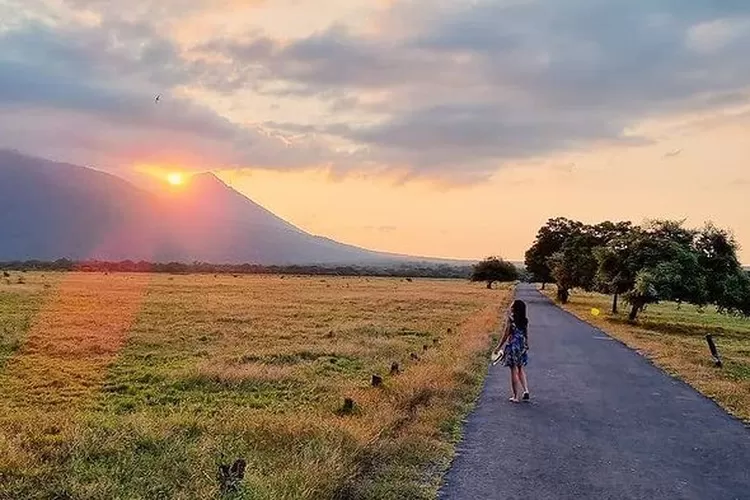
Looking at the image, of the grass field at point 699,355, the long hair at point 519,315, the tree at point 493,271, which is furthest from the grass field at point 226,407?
the tree at point 493,271

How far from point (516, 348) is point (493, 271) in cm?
11011

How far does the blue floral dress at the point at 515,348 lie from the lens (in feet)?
44.7

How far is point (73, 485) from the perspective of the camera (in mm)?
7531

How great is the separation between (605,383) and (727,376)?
13.6 ft

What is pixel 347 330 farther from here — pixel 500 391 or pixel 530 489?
pixel 530 489

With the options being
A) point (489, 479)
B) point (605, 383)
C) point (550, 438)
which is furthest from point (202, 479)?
point (605, 383)

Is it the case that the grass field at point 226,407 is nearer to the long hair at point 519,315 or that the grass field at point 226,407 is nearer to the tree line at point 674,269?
the long hair at point 519,315

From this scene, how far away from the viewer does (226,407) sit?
13.7 m

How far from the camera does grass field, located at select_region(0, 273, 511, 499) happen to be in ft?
25.5

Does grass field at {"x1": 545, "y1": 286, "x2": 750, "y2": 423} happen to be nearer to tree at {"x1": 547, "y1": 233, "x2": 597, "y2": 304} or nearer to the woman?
the woman

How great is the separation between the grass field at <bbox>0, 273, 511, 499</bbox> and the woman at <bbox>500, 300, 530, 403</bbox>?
105 centimetres

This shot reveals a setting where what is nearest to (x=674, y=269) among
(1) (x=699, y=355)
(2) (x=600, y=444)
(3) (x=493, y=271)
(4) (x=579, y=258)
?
(1) (x=699, y=355)

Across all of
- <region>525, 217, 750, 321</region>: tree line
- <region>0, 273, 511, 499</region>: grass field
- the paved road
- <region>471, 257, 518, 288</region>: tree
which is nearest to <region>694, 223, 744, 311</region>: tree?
<region>525, 217, 750, 321</region>: tree line

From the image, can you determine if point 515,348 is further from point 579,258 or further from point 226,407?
point 579,258
